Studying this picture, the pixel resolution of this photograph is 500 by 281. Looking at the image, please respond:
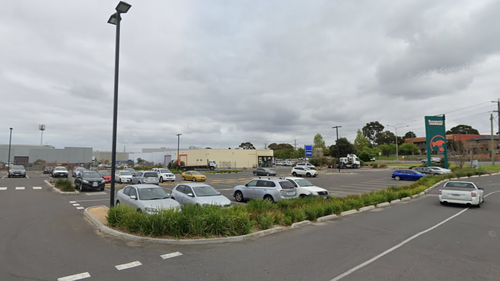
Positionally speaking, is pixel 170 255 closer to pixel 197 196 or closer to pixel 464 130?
pixel 197 196

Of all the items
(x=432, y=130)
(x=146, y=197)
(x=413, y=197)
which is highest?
(x=432, y=130)

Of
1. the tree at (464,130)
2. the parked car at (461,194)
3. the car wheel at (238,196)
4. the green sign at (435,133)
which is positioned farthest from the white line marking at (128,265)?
the tree at (464,130)

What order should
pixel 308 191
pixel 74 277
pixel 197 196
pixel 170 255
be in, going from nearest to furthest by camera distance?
pixel 74 277, pixel 170 255, pixel 197 196, pixel 308 191

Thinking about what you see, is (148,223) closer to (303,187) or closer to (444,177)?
(303,187)

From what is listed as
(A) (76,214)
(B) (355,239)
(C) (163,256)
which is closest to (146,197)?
(A) (76,214)

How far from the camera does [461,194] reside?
46.1 ft

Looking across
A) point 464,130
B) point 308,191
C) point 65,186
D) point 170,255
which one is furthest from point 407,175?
point 464,130

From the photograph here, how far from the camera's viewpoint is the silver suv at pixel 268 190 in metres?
13.9

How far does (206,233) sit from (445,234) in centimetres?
738

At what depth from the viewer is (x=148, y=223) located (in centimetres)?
780

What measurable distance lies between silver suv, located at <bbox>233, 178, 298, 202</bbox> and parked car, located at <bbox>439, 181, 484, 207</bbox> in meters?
7.94

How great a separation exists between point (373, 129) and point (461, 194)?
119786 millimetres

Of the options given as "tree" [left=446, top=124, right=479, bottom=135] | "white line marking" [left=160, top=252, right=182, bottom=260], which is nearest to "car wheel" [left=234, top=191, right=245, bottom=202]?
"white line marking" [left=160, top=252, right=182, bottom=260]

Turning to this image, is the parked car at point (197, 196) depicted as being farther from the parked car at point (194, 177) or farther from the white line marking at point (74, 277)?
the parked car at point (194, 177)
